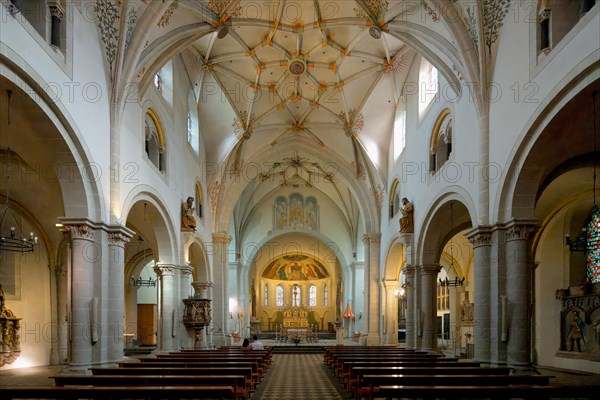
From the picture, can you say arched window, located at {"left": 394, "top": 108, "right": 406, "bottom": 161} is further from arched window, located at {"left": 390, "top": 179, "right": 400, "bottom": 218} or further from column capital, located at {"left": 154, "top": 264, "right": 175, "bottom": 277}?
column capital, located at {"left": 154, "top": 264, "right": 175, "bottom": 277}

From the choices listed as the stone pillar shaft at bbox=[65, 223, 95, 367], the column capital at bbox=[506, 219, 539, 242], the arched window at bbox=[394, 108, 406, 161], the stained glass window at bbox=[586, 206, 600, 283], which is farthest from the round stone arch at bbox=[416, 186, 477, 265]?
the stone pillar shaft at bbox=[65, 223, 95, 367]

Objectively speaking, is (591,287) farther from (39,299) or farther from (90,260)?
(39,299)

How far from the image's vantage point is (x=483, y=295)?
1364 cm

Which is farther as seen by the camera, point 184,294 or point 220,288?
point 220,288

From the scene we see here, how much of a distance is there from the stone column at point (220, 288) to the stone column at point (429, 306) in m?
12.1

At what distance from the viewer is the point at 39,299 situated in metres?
18.9

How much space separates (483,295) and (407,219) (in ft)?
27.0

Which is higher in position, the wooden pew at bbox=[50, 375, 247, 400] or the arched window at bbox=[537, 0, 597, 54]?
the arched window at bbox=[537, 0, 597, 54]

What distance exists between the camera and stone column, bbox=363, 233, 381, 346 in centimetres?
2823

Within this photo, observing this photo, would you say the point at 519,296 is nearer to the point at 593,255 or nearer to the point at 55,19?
the point at 593,255

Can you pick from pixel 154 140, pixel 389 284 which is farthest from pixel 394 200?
pixel 154 140

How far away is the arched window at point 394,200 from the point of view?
83.1 feet

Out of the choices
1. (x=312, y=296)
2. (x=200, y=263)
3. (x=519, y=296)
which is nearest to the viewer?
(x=519, y=296)

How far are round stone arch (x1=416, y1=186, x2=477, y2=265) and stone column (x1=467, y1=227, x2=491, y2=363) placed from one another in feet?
12.4
